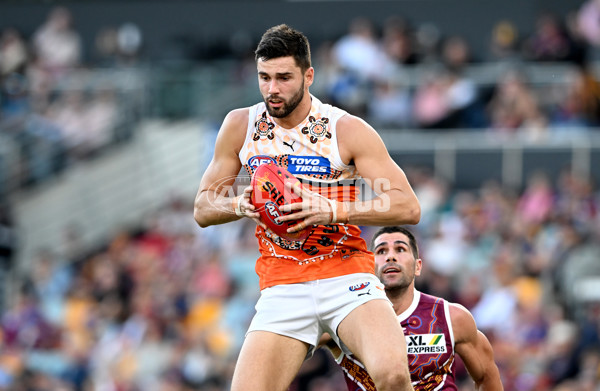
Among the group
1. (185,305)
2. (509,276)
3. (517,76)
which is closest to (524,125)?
(517,76)

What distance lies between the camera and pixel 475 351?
6777 millimetres

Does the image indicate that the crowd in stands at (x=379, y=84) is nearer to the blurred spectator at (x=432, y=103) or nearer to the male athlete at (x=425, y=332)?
the blurred spectator at (x=432, y=103)

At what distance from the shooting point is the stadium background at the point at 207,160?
1188 cm

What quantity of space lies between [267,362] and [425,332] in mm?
1313

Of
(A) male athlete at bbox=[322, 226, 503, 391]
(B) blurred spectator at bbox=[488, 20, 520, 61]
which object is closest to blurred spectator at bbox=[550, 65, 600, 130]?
(B) blurred spectator at bbox=[488, 20, 520, 61]

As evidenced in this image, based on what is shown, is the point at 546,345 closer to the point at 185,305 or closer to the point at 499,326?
the point at 499,326

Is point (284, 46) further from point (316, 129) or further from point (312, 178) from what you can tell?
point (312, 178)

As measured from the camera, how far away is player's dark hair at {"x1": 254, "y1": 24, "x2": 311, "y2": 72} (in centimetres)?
589

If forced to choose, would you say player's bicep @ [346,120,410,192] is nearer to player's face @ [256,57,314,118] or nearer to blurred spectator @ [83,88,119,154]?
player's face @ [256,57,314,118]

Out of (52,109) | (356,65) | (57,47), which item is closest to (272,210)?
(356,65)

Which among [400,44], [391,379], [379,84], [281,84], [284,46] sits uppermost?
[284,46]

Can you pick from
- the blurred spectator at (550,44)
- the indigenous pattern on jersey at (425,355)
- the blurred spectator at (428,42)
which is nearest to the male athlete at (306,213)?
the indigenous pattern on jersey at (425,355)

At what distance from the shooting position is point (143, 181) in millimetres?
17469

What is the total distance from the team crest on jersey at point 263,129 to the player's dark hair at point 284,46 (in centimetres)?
38
